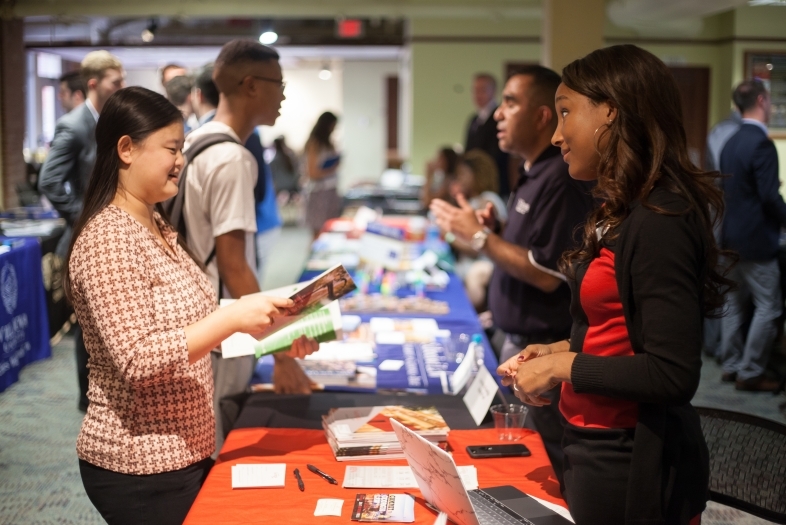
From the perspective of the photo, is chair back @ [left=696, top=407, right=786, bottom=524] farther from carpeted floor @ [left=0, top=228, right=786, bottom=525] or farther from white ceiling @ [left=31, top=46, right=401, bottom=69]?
white ceiling @ [left=31, top=46, right=401, bottom=69]

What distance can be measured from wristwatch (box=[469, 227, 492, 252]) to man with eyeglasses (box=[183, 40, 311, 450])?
73 cm

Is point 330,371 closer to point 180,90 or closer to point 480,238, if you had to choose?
point 480,238

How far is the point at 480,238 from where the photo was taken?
2686 millimetres

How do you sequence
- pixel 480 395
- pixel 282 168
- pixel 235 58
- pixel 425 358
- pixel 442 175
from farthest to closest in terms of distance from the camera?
1. pixel 282 168
2. pixel 442 175
3. pixel 425 358
4. pixel 235 58
5. pixel 480 395

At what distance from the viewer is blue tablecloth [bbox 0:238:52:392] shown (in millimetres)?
4555

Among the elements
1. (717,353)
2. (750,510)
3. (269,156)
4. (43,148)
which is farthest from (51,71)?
(750,510)

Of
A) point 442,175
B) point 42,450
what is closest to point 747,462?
point 42,450

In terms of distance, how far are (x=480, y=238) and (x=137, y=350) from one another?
1.39 meters

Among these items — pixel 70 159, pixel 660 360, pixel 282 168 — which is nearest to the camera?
pixel 660 360

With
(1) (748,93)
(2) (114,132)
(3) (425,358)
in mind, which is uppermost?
(1) (748,93)

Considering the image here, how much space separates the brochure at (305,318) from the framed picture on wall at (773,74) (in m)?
2.31

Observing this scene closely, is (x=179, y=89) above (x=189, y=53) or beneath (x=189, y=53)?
beneath

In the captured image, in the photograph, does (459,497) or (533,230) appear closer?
(459,497)

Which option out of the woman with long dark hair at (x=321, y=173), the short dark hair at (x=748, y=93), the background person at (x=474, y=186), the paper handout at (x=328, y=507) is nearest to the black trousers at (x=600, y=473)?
the paper handout at (x=328, y=507)
